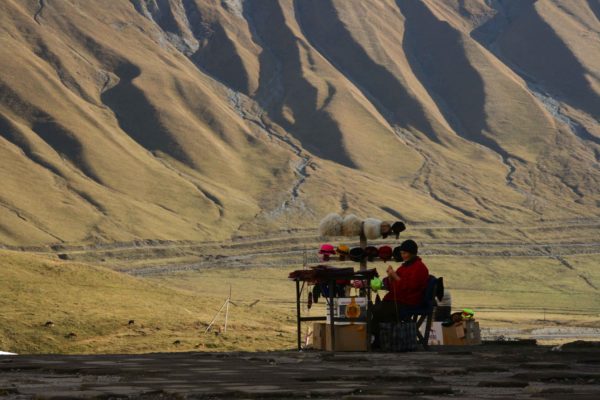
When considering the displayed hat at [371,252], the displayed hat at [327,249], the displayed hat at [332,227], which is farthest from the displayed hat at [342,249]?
the displayed hat at [332,227]

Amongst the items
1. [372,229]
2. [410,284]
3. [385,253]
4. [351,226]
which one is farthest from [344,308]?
[351,226]

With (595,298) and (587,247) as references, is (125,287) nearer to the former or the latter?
(595,298)

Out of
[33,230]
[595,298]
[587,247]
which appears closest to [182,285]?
[33,230]

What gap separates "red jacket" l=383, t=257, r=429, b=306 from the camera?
2039cm

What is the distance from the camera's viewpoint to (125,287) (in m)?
54.6

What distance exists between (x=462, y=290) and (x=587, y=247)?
3935 centimetres

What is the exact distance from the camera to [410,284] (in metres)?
20.4

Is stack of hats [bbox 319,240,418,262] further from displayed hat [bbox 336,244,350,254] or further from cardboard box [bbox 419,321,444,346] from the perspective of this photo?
cardboard box [bbox 419,321,444,346]

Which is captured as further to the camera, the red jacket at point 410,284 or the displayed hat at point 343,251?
the displayed hat at point 343,251

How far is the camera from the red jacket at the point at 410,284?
20.4 metres

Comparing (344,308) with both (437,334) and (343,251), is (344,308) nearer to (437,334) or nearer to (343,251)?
(343,251)

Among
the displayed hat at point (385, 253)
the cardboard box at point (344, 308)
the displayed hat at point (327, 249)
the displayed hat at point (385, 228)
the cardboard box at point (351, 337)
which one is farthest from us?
the displayed hat at point (385, 228)

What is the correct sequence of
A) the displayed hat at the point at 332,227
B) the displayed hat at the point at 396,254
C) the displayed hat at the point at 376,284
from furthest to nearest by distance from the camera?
the displayed hat at the point at 332,227 → the displayed hat at the point at 396,254 → the displayed hat at the point at 376,284

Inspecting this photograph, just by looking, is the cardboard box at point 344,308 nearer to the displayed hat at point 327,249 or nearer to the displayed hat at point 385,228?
the displayed hat at point 327,249
